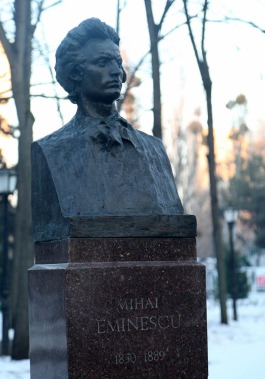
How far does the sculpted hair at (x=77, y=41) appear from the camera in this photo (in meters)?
5.48

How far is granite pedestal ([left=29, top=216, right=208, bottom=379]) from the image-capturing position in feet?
15.5

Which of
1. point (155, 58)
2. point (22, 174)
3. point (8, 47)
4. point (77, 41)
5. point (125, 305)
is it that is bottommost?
point (125, 305)

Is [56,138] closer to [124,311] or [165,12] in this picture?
[124,311]

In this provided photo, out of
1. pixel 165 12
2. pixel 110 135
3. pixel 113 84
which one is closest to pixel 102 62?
pixel 113 84

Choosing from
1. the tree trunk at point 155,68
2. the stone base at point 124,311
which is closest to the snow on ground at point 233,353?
the tree trunk at point 155,68

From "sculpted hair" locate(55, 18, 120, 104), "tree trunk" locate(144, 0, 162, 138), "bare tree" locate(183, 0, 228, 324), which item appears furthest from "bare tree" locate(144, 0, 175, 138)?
"sculpted hair" locate(55, 18, 120, 104)

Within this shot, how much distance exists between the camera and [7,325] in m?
12.5

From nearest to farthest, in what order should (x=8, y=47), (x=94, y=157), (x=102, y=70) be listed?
(x=94, y=157) < (x=102, y=70) < (x=8, y=47)

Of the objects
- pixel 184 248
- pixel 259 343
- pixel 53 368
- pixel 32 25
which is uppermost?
pixel 32 25

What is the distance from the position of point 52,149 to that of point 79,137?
217mm

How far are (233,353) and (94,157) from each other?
23.4ft

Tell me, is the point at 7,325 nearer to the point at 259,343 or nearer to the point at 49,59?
the point at 259,343

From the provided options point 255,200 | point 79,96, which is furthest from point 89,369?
point 255,200

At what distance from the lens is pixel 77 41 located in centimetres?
550
